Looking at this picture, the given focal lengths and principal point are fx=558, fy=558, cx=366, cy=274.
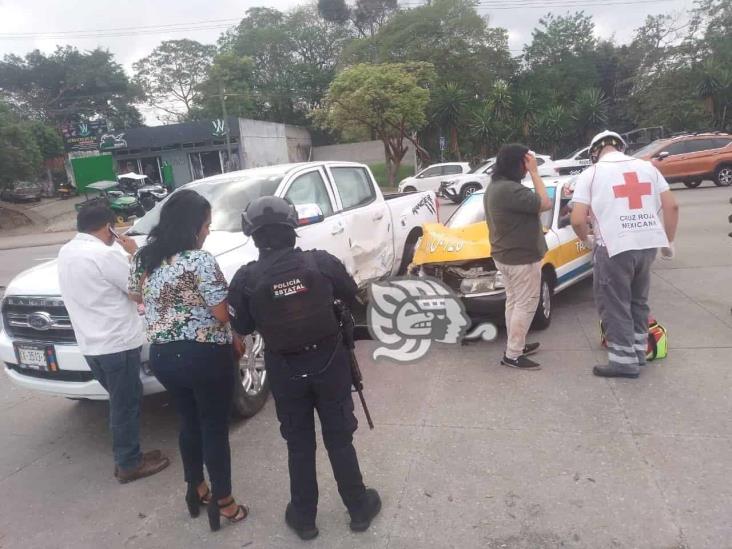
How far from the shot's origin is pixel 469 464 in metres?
3.27

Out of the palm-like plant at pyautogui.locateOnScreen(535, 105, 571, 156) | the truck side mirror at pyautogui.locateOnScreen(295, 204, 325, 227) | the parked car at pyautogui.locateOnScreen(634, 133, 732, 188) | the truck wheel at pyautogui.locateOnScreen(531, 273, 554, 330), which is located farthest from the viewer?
the palm-like plant at pyautogui.locateOnScreen(535, 105, 571, 156)

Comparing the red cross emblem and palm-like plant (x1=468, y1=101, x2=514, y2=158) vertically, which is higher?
palm-like plant (x1=468, y1=101, x2=514, y2=158)

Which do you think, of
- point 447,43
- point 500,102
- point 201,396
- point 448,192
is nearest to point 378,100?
point 500,102

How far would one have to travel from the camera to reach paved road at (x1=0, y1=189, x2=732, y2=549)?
2.72 metres

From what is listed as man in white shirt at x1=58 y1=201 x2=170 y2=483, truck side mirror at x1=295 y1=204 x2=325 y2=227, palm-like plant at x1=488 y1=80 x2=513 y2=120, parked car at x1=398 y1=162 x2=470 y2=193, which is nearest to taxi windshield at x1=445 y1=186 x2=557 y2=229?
truck side mirror at x1=295 y1=204 x2=325 y2=227

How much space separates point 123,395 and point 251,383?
101 centimetres

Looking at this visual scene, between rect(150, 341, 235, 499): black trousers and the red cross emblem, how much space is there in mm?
2998

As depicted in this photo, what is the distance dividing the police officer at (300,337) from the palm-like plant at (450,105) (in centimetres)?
3374

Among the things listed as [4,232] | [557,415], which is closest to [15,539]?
[557,415]

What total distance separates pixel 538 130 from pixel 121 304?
35.6 m

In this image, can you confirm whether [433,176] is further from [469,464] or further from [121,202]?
[469,464]

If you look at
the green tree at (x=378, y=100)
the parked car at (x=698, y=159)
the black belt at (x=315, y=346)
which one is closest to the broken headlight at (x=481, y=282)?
the black belt at (x=315, y=346)

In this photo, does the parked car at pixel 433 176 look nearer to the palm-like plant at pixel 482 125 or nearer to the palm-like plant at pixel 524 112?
the palm-like plant at pixel 482 125

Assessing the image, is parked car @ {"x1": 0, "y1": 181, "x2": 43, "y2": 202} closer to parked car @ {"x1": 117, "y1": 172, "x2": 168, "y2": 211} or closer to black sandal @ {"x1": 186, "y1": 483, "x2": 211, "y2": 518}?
parked car @ {"x1": 117, "y1": 172, "x2": 168, "y2": 211}
